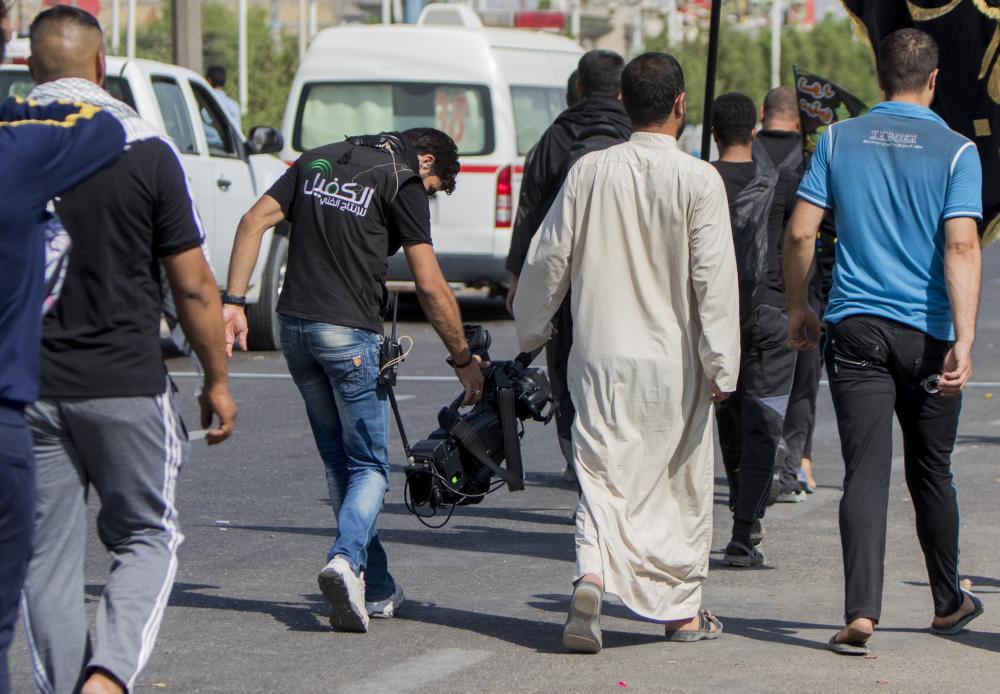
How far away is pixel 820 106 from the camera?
10469mm

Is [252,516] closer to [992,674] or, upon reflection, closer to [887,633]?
[887,633]

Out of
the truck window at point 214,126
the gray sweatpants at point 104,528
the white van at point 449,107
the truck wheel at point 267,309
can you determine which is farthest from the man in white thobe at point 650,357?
the white van at point 449,107

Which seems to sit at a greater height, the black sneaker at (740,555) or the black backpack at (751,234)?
the black backpack at (751,234)

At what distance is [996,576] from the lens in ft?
21.8

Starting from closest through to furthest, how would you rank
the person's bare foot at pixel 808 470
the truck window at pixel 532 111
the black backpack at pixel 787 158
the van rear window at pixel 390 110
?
the black backpack at pixel 787 158 < the person's bare foot at pixel 808 470 < the van rear window at pixel 390 110 < the truck window at pixel 532 111

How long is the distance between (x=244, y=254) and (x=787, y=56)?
221 feet

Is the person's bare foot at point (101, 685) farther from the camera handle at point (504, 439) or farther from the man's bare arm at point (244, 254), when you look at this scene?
the camera handle at point (504, 439)

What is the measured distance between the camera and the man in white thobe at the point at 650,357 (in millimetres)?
5516

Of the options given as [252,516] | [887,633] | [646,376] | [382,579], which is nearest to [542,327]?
[646,376]

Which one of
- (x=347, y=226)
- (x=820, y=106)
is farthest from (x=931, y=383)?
(x=820, y=106)

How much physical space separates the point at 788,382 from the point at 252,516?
244 cm

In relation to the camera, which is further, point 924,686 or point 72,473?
Answer: point 924,686

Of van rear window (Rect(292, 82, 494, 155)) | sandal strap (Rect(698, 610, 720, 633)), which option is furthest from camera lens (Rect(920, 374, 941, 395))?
van rear window (Rect(292, 82, 494, 155))

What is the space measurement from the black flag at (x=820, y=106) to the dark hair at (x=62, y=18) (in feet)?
22.0
